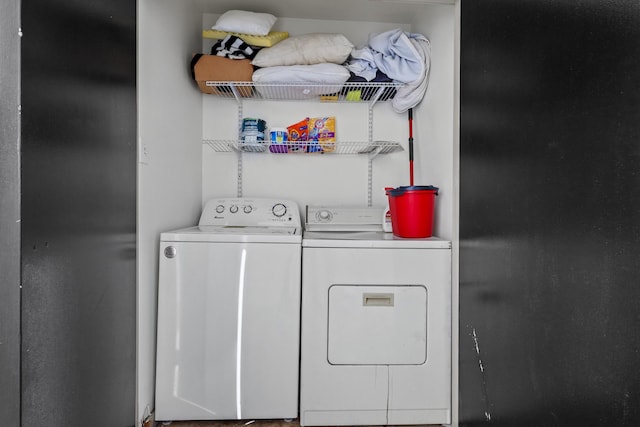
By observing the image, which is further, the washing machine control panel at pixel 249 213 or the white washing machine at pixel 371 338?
the washing machine control panel at pixel 249 213

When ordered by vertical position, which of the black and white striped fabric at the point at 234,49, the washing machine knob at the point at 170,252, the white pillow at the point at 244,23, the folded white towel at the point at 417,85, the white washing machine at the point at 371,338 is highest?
the white pillow at the point at 244,23

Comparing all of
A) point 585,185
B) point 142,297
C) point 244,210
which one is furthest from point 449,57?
point 142,297

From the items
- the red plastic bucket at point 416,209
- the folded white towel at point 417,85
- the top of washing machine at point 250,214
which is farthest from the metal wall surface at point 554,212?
the top of washing machine at point 250,214

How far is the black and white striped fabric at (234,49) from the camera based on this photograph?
6.25 ft

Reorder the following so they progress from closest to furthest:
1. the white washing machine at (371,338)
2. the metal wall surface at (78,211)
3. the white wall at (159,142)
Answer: the metal wall surface at (78,211) → the white wall at (159,142) → the white washing machine at (371,338)

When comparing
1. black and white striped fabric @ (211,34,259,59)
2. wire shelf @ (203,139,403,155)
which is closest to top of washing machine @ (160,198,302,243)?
wire shelf @ (203,139,403,155)

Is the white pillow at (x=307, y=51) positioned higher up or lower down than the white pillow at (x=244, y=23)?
lower down

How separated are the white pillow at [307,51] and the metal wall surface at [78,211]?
691 mm

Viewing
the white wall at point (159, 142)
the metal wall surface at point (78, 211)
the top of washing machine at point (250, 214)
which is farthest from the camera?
the top of washing machine at point (250, 214)

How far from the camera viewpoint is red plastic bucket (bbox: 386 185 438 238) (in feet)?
5.43

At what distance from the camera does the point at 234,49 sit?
1.91 metres

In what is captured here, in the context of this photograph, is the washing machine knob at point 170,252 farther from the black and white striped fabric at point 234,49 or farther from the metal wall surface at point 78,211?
the black and white striped fabric at point 234,49

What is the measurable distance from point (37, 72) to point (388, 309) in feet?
4.51

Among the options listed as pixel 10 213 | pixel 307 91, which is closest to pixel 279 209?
pixel 307 91
